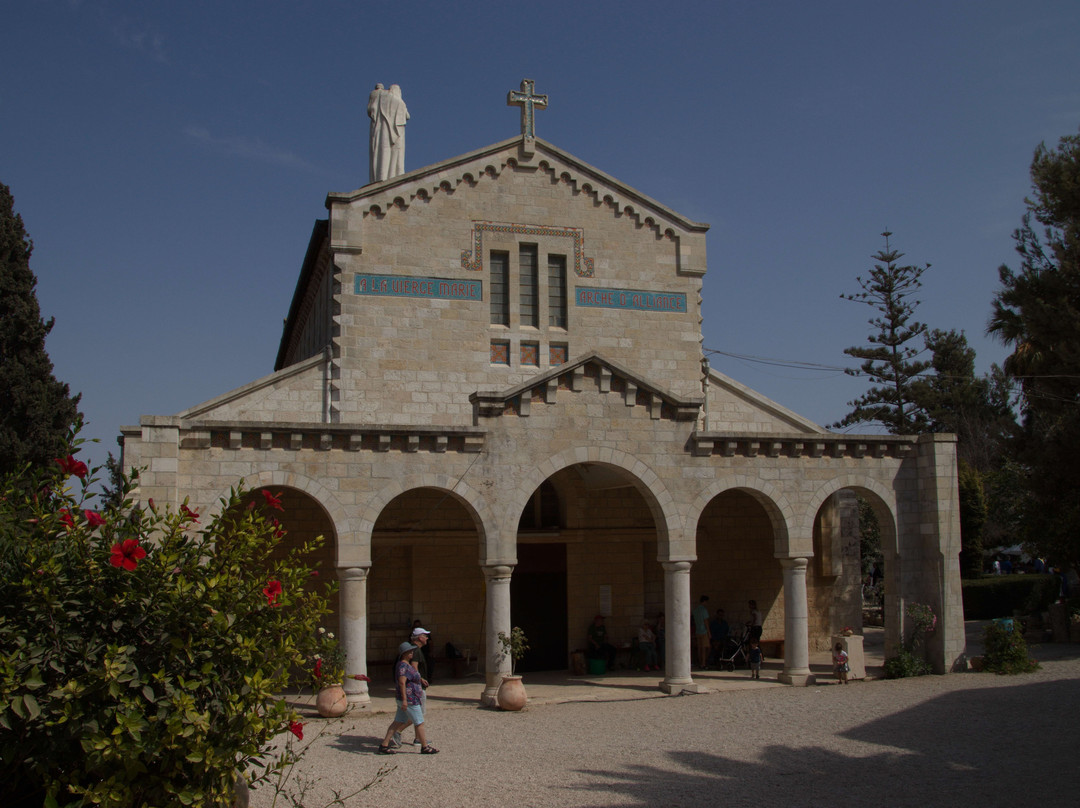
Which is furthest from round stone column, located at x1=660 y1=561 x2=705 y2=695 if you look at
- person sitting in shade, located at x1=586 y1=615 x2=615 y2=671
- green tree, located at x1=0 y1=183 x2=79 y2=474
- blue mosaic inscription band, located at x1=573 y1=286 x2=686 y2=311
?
green tree, located at x1=0 y1=183 x2=79 y2=474

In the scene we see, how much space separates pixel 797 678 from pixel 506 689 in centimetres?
594

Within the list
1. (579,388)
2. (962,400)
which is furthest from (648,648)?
(962,400)

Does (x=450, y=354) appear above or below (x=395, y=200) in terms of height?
below

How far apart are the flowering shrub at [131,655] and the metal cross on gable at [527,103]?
1577 cm

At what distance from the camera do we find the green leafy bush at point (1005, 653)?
18.6 meters

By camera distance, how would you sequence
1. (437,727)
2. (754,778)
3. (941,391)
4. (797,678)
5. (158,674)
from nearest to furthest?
1. (158,674)
2. (754,778)
3. (437,727)
4. (797,678)
5. (941,391)

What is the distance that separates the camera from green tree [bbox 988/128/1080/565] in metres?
21.1

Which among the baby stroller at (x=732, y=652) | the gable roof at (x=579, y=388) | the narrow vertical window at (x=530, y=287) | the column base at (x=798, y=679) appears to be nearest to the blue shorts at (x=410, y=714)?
the gable roof at (x=579, y=388)

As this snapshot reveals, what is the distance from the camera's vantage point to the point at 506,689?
1600 cm

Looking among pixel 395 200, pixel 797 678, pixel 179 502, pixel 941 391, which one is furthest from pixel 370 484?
pixel 941 391

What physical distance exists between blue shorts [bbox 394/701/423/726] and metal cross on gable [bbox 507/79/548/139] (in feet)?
43.1

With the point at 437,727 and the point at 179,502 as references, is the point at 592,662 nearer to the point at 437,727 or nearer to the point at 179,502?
the point at 437,727

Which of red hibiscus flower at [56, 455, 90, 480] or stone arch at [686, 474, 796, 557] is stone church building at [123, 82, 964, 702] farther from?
red hibiscus flower at [56, 455, 90, 480]

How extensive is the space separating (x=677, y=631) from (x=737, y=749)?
485 centimetres
